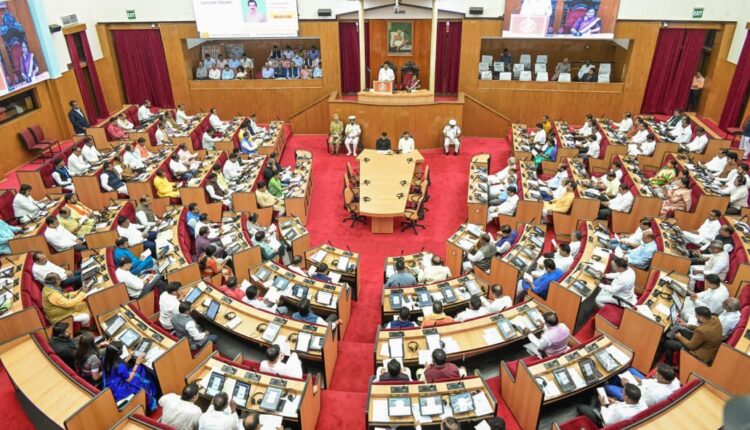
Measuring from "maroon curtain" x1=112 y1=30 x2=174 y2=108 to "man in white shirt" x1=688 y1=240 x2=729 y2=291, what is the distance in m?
18.9

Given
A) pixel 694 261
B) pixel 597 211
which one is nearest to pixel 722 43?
pixel 597 211

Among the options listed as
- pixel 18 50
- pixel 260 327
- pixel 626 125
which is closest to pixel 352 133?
pixel 626 125

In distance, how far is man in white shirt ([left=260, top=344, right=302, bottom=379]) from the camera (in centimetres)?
663

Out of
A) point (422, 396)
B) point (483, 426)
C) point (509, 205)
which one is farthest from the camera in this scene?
point (509, 205)

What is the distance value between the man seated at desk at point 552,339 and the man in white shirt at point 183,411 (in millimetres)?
4675

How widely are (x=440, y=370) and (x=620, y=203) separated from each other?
24.3 feet

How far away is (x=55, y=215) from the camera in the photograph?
1082 cm

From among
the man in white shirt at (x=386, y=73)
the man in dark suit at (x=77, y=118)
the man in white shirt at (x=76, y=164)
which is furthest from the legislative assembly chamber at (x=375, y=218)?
the man in white shirt at (x=386, y=73)

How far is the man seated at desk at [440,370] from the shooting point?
6625 millimetres

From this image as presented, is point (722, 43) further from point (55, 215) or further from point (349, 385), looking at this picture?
point (55, 215)

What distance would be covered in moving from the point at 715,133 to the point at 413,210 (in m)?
11.3

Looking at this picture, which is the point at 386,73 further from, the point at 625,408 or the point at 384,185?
the point at 625,408

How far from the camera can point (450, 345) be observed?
23.9 feet

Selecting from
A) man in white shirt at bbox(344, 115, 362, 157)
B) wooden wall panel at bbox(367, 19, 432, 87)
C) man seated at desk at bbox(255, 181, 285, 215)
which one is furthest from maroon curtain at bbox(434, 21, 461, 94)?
man seated at desk at bbox(255, 181, 285, 215)
